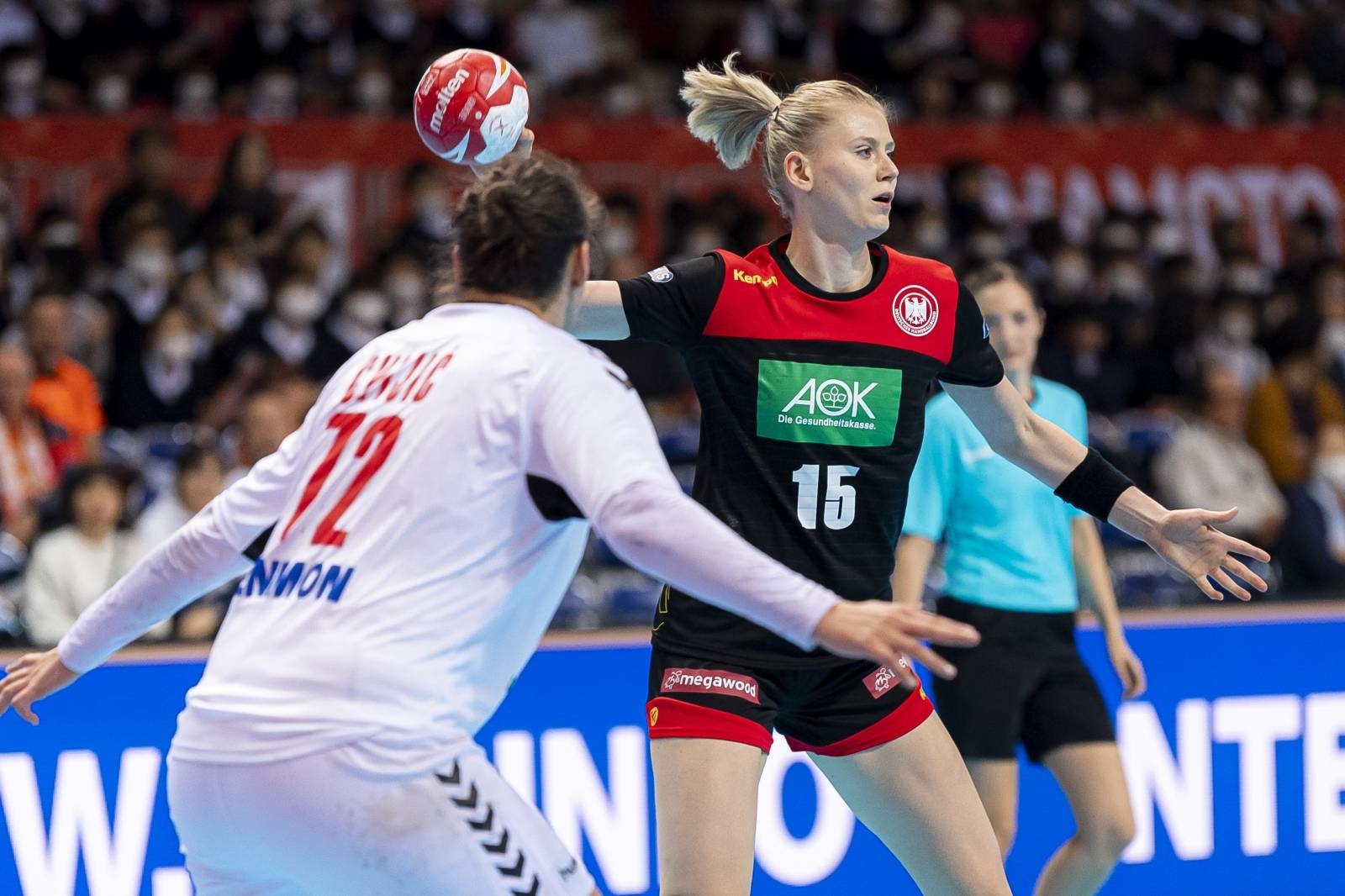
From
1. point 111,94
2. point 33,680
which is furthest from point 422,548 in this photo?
point 111,94

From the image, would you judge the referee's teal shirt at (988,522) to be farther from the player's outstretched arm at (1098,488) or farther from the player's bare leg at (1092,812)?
the player's outstretched arm at (1098,488)

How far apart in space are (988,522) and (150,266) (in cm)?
563

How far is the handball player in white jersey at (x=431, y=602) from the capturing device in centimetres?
266

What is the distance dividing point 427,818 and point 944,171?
9929mm

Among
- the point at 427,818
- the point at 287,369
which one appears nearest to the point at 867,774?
the point at 427,818

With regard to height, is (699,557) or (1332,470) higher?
(699,557)

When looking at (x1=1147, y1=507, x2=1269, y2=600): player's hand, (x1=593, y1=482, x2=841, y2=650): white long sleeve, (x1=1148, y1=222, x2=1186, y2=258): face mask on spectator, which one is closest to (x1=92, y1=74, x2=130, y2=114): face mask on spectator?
(x1=1148, y1=222, x2=1186, y2=258): face mask on spectator

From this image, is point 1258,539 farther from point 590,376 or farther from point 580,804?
point 590,376

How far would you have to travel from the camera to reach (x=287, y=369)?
8.33m

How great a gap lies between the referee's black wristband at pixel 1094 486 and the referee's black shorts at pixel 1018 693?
1156mm

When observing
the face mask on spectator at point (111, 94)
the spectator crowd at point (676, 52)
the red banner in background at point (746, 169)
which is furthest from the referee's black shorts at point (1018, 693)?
the face mask on spectator at point (111, 94)

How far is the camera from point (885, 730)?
3.89 metres

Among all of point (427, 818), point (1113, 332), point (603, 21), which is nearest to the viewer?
point (427, 818)

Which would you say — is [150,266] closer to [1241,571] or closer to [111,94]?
[111,94]
